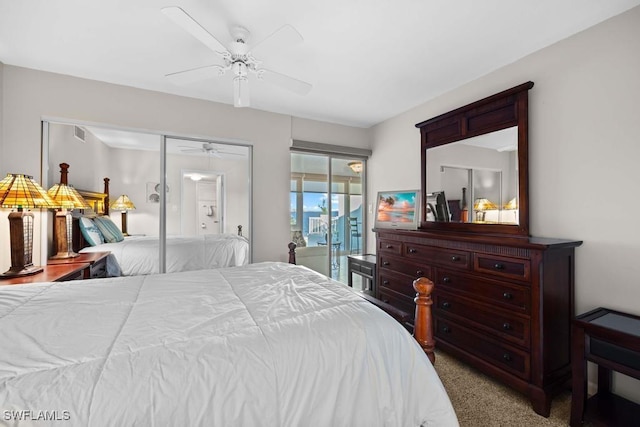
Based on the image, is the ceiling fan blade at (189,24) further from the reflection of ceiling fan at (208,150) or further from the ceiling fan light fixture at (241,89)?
the reflection of ceiling fan at (208,150)

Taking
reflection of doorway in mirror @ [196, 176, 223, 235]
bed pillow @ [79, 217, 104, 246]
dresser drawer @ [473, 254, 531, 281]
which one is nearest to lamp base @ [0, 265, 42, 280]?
bed pillow @ [79, 217, 104, 246]

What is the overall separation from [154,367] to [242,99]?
1920 millimetres

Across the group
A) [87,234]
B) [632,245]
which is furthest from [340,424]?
[87,234]

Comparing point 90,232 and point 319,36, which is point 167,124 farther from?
point 319,36

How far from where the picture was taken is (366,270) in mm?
3506

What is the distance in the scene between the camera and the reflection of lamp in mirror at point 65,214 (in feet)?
7.82

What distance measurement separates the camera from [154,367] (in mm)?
877

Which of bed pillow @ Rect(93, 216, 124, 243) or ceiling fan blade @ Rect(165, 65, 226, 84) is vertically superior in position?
ceiling fan blade @ Rect(165, 65, 226, 84)

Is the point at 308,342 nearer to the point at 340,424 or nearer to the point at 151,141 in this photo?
the point at 340,424

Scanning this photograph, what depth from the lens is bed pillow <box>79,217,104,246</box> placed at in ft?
8.72

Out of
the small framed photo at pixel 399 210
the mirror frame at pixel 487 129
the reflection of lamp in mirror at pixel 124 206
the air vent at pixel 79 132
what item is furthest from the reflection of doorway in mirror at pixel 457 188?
the air vent at pixel 79 132

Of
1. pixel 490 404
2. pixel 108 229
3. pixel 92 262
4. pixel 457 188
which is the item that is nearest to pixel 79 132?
pixel 108 229

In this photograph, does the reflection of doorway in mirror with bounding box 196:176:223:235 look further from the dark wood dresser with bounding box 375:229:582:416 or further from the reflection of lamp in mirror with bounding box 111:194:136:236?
the dark wood dresser with bounding box 375:229:582:416

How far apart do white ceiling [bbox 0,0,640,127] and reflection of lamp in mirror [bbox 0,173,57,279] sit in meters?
1.13
